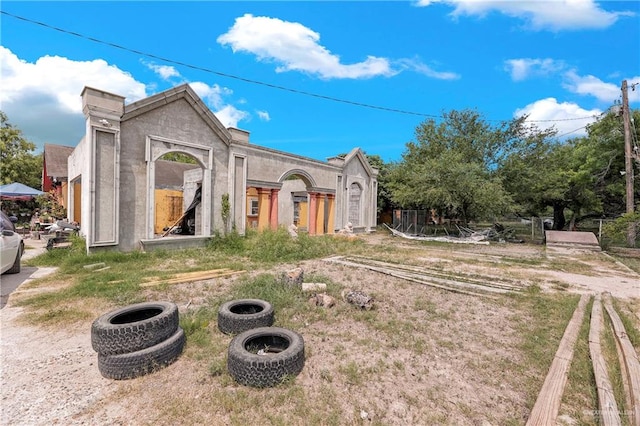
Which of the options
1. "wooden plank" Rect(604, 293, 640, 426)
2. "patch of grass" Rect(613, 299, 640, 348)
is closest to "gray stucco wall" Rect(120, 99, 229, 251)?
"wooden plank" Rect(604, 293, 640, 426)

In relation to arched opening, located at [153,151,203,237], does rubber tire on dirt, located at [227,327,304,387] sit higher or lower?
lower

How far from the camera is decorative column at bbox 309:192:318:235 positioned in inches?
599

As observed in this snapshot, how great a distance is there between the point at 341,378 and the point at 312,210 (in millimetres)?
12619

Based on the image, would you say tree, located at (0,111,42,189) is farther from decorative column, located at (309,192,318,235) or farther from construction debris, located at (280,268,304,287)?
construction debris, located at (280,268,304,287)

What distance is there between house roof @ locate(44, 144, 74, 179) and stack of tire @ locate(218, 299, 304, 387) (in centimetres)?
1758

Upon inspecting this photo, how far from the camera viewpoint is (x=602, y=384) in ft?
8.39

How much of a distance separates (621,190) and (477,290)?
1678cm

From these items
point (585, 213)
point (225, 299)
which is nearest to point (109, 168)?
point (225, 299)

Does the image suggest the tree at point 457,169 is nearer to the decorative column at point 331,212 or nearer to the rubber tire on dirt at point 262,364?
the decorative column at point 331,212

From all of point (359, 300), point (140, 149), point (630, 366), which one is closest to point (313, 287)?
point (359, 300)

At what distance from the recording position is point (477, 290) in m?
5.97

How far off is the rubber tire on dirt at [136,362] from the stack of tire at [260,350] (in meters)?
0.71

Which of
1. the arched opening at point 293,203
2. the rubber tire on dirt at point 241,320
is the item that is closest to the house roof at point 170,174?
the arched opening at point 293,203

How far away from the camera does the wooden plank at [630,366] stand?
2260 millimetres
